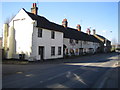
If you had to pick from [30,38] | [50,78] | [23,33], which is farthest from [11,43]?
[50,78]

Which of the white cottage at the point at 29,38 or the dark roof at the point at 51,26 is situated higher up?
the dark roof at the point at 51,26

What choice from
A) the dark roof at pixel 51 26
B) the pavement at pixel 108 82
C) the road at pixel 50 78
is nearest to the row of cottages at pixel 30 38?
the dark roof at pixel 51 26

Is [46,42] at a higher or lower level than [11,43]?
higher

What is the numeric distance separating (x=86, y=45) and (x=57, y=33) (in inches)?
780

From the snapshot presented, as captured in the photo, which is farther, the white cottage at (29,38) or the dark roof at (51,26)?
the dark roof at (51,26)

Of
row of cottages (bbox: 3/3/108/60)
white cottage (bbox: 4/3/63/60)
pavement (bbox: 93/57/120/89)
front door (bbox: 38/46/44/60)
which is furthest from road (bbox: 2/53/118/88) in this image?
front door (bbox: 38/46/44/60)

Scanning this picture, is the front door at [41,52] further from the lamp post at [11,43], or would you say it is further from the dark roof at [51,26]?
the lamp post at [11,43]

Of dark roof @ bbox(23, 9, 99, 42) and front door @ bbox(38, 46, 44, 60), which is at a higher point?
dark roof @ bbox(23, 9, 99, 42)

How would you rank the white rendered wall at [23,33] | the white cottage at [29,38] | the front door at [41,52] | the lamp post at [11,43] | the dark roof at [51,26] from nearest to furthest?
the white cottage at [29,38]
the white rendered wall at [23,33]
the front door at [41,52]
the dark roof at [51,26]
the lamp post at [11,43]

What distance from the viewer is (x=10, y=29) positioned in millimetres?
21719

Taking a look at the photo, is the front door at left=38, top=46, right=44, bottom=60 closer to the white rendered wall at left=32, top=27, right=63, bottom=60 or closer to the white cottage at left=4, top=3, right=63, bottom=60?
the white cottage at left=4, top=3, right=63, bottom=60

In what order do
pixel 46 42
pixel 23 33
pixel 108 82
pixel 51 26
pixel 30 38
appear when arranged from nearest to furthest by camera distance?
pixel 108 82 → pixel 30 38 → pixel 23 33 → pixel 46 42 → pixel 51 26

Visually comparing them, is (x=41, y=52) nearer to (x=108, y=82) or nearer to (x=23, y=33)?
(x=23, y=33)

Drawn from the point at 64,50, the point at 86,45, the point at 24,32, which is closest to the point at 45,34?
the point at 24,32
